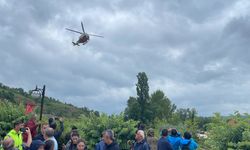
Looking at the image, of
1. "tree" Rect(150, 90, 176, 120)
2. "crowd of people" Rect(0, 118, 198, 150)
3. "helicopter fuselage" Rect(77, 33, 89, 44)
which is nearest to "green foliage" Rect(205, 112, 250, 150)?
"crowd of people" Rect(0, 118, 198, 150)

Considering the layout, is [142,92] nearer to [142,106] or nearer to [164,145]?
[142,106]

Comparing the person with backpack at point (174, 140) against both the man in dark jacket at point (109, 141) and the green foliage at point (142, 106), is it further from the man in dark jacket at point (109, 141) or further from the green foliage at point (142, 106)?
the green foliage at point (142, 106)

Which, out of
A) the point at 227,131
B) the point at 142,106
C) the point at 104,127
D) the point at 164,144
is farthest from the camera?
the point at 142,106

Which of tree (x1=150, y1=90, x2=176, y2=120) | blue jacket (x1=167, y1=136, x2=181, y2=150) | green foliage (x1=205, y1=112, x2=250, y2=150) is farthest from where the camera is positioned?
tree (x1=150, y1=90, x2=176, y2=120)

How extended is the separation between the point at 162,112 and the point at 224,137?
217 feet

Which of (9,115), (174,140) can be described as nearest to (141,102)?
(9,115)

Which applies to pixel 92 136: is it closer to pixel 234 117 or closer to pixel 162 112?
pixel 234 117

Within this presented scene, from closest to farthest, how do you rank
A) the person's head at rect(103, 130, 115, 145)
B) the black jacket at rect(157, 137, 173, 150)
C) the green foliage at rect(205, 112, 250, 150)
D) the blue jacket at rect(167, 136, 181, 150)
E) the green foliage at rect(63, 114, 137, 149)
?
the person's head at rect(103, 130, 115, 145)
the green foliage at rect(205, 112, 250, 150)
the black jacket at rect(157, 137, 173, 150)
the blue jacket at rect(167, 136, 181, 150)
the green foliage at rect(63, 114, 137, 149)

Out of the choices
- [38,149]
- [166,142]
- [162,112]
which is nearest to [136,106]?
[162,112]

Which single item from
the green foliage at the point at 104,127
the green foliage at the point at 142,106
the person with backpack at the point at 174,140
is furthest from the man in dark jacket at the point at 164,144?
the green foliage at the point at 142,106

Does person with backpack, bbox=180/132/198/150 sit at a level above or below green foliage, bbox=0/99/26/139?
below

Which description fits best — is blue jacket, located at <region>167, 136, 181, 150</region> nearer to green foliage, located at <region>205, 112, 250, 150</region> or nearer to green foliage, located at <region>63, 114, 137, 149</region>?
green foliage, located at <region>205, 112, 250, 150</region>

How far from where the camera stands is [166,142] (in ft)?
33.5

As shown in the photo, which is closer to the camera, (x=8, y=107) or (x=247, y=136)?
(x=247, y=136)
